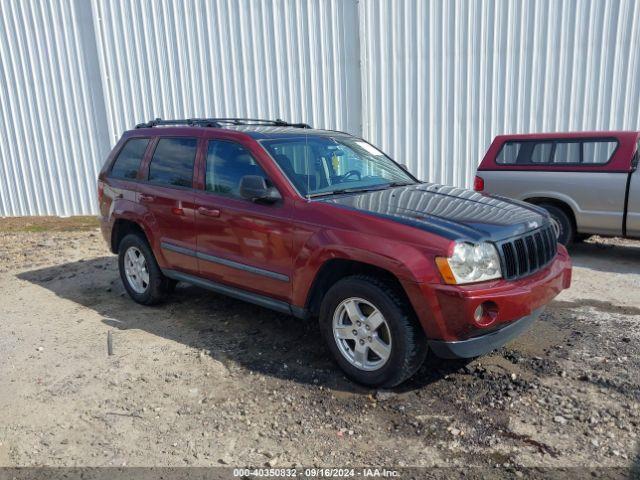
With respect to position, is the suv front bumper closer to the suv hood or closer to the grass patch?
the suv hood

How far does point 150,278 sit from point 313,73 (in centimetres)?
644

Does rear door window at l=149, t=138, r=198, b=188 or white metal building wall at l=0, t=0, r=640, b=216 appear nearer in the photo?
rear door window at l=149, t=138, r=198, b=188

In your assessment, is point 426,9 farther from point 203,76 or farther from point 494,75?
point 203,76

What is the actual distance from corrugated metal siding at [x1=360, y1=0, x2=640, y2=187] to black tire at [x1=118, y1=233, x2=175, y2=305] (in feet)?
19.6

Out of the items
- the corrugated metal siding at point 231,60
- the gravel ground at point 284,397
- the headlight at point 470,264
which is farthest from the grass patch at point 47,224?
the headlight at point 470,264

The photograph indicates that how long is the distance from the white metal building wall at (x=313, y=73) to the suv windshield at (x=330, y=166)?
552 cm

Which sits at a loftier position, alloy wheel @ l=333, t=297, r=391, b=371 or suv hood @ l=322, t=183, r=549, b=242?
suv hood @ l=322, t=183, r=549, b=242

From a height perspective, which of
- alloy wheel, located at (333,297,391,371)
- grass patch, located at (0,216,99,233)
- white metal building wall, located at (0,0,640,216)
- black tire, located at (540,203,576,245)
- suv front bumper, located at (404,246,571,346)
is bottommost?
grass patch, located at (0,216,99,233)

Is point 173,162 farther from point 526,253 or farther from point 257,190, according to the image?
point 526,253

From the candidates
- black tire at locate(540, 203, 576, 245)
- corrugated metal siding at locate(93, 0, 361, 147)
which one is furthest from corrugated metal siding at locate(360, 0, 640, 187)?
black tire at locate(540, 203, 576, 245)

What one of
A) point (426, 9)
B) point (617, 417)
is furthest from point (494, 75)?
point (617, 417)

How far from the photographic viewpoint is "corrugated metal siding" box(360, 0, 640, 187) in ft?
29.5

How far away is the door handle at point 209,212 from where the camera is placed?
14.0 ft

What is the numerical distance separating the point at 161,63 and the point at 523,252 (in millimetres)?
9600
